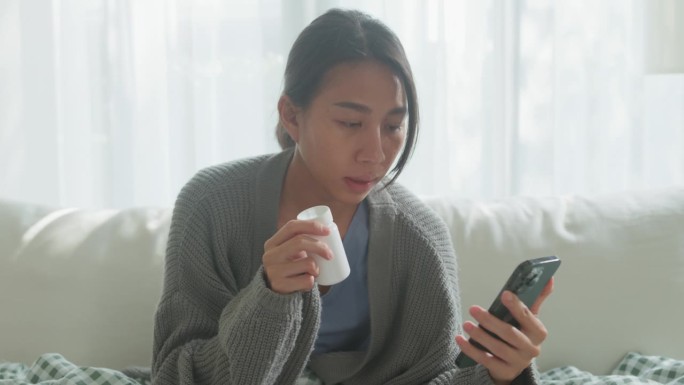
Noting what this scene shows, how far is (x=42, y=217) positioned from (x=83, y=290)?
0.68ft

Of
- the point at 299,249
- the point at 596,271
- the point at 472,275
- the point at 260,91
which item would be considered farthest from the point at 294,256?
the point at 260,91

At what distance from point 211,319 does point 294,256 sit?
0.31 metres

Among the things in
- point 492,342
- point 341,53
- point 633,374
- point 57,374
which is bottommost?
point 633,374

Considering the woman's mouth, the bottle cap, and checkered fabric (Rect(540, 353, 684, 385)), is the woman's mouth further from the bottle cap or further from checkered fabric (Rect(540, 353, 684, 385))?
checkered fabric (Rect(540, 353, 684, 385))

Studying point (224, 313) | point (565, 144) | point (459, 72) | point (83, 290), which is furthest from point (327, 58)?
point (565, 144)

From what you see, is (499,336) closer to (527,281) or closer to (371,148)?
(527,281)

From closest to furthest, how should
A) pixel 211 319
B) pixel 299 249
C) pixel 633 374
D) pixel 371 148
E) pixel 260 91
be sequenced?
pixel 299 249, pixel 371 148, pixel 211 319, pixel 633 374, pixel 260 91

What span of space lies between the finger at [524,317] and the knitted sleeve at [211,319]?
292 millimetres

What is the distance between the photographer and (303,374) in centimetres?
155

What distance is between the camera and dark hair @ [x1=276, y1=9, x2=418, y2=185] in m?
1.45

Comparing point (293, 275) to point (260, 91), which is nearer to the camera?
point (293, 275)

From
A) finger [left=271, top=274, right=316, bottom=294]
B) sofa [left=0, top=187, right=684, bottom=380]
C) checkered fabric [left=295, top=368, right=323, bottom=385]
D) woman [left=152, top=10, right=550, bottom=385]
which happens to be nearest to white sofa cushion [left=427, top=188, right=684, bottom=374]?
sofa [left=0, top=187, right=684, bottom=380]

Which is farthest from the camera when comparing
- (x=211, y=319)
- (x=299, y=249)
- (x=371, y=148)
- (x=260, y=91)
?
(x=260, y=91)

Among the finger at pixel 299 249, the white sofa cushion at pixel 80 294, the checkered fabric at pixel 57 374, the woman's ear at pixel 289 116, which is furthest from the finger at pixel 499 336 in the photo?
the white sofa cushion at pixel 80 294
